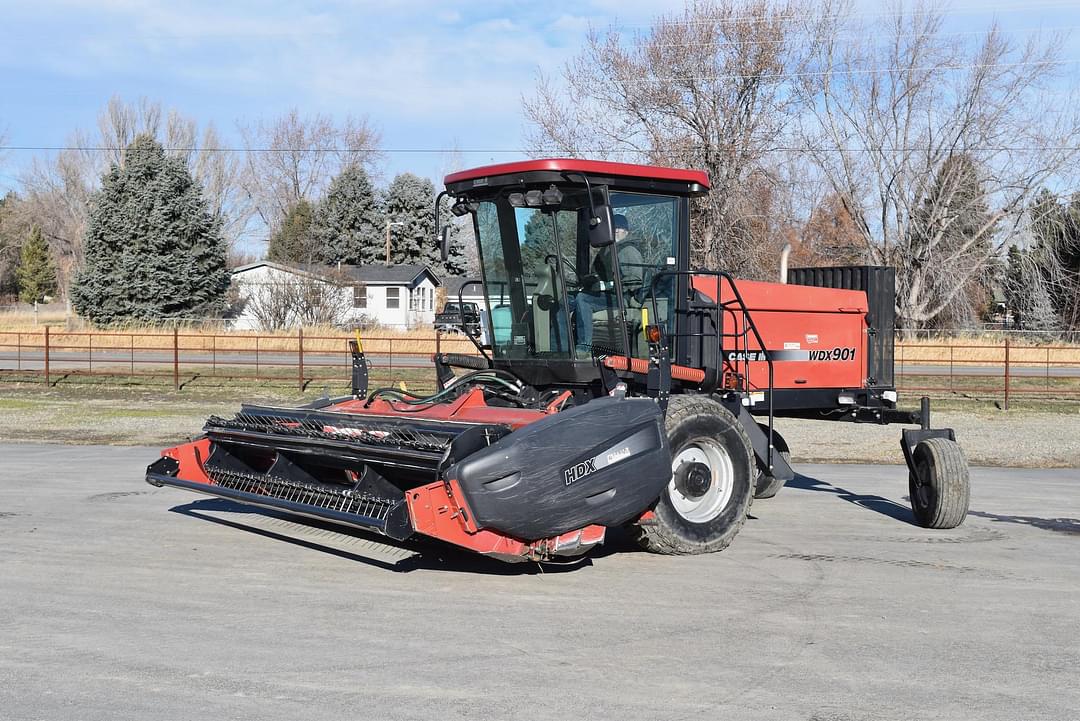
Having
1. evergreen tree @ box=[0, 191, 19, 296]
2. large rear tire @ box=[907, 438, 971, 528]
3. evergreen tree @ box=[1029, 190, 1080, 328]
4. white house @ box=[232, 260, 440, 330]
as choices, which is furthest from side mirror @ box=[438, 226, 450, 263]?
evergreen tree @ box=[0, 191, 19, 296]

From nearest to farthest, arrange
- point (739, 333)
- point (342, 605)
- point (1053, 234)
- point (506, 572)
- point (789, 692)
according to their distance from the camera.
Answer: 1. point (789, 692)
2. point (342, 605)
3. point (506, 572)
4. point (739, 333)
5. point (1053, 234)

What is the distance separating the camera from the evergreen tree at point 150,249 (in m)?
51.9

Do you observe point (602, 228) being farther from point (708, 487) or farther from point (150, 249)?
point (150, 249)

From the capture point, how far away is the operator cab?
892cm

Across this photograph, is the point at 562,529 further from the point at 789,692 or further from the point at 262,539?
the point at 262,539

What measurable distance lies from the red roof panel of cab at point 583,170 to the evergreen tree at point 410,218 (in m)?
63.5

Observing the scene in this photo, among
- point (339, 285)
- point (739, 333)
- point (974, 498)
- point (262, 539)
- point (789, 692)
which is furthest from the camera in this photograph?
point (339, 285)

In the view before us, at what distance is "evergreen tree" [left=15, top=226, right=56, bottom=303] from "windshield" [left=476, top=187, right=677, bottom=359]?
83.8 m

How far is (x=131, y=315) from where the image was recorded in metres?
52.0

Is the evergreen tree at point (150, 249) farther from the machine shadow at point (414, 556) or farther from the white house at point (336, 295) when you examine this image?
the machine shadow at point (414, 556)

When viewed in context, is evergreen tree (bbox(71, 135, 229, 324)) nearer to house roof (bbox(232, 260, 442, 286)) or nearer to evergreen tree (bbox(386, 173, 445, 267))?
house roof (bbox(232, 260, 442, 286))

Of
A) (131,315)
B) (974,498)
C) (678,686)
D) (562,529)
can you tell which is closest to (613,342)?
(562,529)

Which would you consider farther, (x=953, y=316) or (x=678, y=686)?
(x=953, y=316)

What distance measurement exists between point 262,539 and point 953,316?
40.1 m
